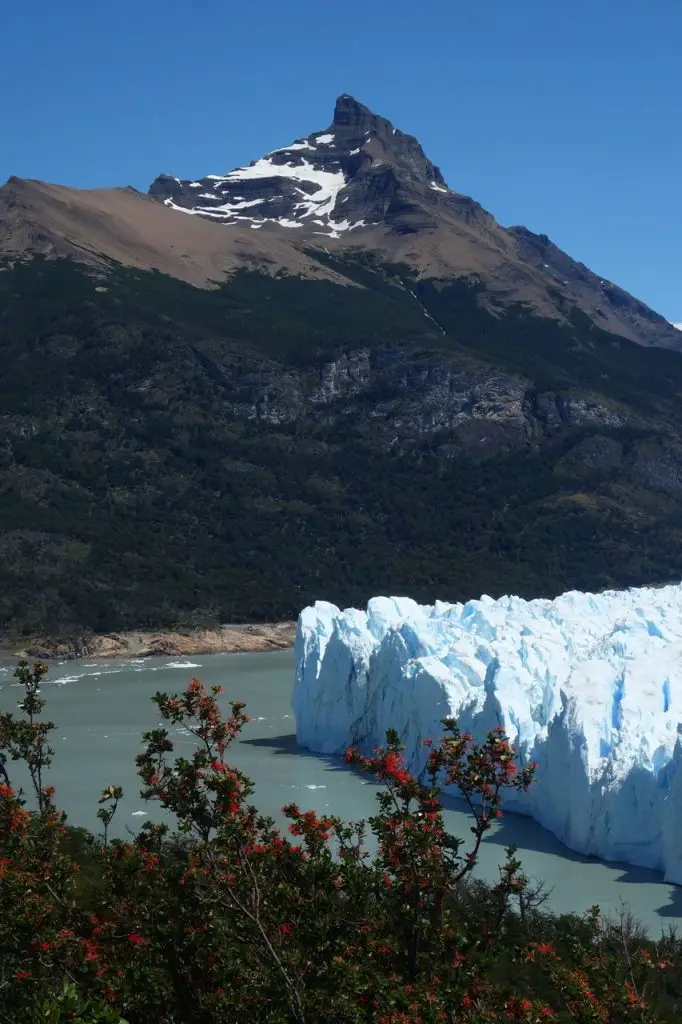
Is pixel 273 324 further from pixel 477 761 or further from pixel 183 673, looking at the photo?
pixel 477 761

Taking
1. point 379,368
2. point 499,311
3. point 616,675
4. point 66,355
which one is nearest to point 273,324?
point 379,368

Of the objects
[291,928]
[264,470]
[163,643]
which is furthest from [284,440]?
[291,928]

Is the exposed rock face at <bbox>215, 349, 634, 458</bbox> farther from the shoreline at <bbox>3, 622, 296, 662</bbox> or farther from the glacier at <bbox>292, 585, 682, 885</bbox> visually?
the glacier at <bbox>292, 585, 682, 885</bbox>

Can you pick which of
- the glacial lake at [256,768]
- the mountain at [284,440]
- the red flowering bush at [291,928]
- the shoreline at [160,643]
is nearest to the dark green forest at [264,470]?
the mountain at [284,440]

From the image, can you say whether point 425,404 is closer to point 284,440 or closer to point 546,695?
point 284,440

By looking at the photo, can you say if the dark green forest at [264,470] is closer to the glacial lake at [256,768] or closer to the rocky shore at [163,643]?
the rocky shore at [163,643]

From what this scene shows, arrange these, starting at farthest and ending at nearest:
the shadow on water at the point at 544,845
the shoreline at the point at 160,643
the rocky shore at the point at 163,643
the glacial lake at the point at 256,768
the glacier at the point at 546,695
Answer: the rocky shore at the point at 163,643
the shoreline at the point at 160,643
the glacier at the point at 546,695
the glacial lake at the point at 256,768
the shadow on water at the point at 544,845

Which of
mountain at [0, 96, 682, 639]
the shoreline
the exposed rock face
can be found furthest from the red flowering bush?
the exposed rock face
